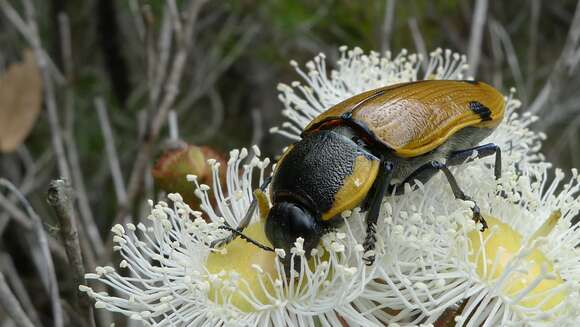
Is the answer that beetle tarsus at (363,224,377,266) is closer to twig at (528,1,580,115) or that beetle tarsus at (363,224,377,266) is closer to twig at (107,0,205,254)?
twig at (107,0,205,254)

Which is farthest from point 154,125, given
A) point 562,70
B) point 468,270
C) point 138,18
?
point 562,70

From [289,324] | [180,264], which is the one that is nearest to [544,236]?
[289,324]

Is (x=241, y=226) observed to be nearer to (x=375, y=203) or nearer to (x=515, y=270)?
(x=375, y=203)

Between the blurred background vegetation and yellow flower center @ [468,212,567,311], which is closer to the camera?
yellow flower center @ [468,212,567,311]

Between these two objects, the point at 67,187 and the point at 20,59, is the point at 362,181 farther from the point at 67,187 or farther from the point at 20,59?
the point at 20,59

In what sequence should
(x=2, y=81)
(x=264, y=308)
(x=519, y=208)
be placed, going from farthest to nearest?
(x=2, y=81)
(x=519, y=208)
(x=264, y=308)

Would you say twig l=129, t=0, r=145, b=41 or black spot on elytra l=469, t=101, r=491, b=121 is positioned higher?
twig l=129, t=0, r=145, b=41

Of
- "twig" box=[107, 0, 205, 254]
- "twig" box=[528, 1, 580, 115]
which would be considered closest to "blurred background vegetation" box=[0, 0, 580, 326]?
"twig" box=[528, 1, 580, 115]

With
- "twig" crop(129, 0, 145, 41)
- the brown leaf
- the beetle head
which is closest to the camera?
the beetle head
